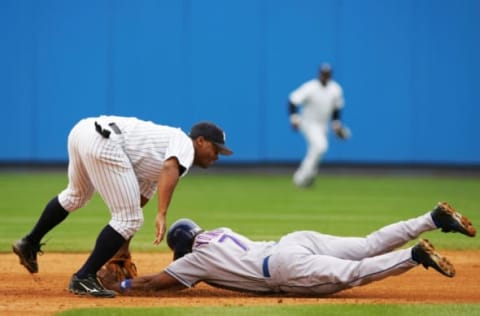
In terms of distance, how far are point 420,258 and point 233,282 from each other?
1.28m

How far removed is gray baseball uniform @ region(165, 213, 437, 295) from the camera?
677 centimetres

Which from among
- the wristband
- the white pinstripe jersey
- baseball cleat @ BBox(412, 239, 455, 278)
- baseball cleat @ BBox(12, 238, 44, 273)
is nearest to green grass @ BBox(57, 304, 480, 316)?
baseball cleat @ BBox(412, 239, 455, 278)

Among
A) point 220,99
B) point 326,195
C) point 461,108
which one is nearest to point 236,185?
point 326,195

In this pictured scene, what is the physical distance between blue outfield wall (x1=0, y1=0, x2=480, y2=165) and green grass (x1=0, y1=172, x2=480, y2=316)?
1420 mm

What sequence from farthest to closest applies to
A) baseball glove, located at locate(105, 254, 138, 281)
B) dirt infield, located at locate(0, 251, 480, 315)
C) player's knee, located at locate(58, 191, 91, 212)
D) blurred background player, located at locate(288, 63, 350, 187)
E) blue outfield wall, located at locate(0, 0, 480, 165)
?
blue outfield wall, located at locate(0, 0, 480, 165)
blurred background player, located at locate(288, 63, 350, 187)
player's knee, located at locate(58, 191, 91, 212)
baseball glove, located at locate(105, 254, 138, 281)
dirt infield, located at locate(0, 251, 480, 315)

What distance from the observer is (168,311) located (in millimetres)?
6293

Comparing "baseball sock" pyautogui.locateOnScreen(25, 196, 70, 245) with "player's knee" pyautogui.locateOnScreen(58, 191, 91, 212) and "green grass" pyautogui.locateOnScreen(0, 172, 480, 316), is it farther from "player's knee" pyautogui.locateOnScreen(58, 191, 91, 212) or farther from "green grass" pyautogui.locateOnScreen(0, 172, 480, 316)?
"green grass" pyautogui.locateOnScreen(0, 172, 480, 316)

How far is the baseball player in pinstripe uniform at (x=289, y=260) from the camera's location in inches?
267

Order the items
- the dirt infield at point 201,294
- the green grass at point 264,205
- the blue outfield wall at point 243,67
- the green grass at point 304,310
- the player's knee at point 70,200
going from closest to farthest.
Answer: the green grass at point 304,310, the dirt infield at point 201,294, the player's knee at point 70,200, the green grass at point 264,205, the blue outfield wall at point 243,67

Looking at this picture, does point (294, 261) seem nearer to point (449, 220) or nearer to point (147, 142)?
point (449, 220)

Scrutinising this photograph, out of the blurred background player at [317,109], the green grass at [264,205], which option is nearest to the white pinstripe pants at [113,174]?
the green grass at [264,205]

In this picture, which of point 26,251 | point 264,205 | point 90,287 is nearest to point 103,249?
point 90,287

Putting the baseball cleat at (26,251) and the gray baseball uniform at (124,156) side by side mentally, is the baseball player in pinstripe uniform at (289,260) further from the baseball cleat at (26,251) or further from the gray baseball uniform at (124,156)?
the baseball cleat at (26,251)

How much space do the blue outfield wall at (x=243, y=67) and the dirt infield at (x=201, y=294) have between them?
16255mm
